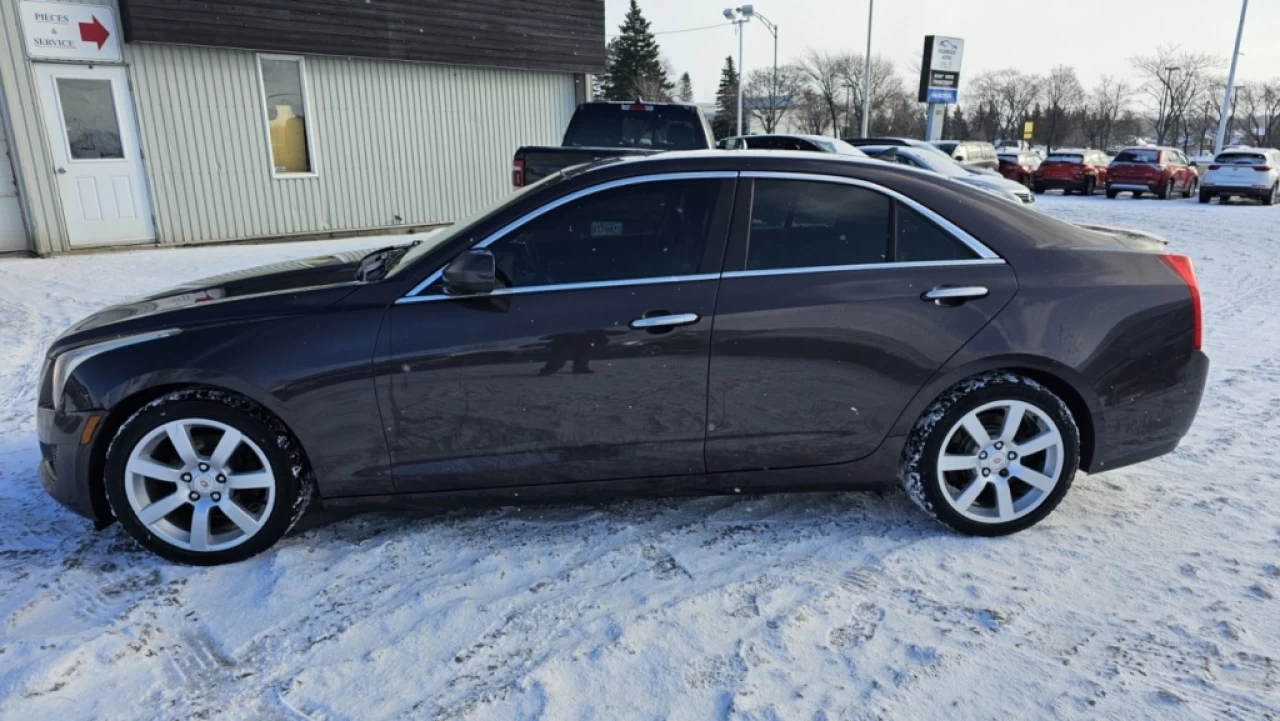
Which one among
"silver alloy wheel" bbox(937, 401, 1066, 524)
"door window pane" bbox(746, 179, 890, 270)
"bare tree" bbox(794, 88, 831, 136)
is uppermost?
"bare tree" bbox(794, 88, 831, 136)

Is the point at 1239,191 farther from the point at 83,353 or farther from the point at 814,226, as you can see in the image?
the point at 83,353

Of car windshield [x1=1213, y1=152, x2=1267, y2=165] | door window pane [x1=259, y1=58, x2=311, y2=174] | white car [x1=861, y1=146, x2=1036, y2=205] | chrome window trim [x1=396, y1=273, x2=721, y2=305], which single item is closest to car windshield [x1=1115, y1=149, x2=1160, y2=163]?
car windshield [x1=1213, y1=152, x2=1267, y2=165]

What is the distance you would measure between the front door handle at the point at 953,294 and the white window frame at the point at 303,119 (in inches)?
420

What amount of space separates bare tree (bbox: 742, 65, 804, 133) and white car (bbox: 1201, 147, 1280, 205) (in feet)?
170

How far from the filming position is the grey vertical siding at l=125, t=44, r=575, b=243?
35.0ft

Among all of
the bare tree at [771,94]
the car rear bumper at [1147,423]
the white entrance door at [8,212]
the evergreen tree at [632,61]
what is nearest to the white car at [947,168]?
the car rear bumper at [1147,423]

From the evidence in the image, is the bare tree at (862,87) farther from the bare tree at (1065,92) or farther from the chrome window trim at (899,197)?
the chrome window trim at (899,197)

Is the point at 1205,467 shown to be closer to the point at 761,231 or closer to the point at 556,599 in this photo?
the point at 761,231

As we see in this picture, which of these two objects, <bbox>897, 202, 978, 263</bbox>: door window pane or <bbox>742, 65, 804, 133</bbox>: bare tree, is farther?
<bbox>742, 65, 804, 133</bbox>: bare tree

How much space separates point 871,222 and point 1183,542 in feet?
5.99

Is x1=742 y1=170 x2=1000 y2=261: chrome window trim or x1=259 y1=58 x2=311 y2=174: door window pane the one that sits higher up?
x1=259 y1=58 x2=311 y2=174: door window pane

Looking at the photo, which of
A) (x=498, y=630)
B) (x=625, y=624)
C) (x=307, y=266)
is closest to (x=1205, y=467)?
(x=625, y=624)

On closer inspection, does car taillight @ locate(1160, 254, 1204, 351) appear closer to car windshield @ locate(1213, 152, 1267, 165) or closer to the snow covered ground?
the snow covered ground

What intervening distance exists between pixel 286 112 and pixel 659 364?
10513mm
